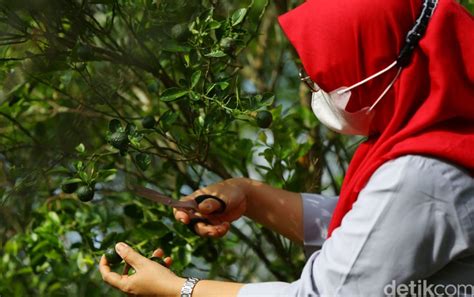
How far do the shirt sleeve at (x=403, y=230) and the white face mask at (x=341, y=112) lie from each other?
218 mm

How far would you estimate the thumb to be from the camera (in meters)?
2.46

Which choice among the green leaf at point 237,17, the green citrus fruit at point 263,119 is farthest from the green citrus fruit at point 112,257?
the green leaf at point 237,17

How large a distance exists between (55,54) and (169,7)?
32 cm

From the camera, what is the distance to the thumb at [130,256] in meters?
2.46

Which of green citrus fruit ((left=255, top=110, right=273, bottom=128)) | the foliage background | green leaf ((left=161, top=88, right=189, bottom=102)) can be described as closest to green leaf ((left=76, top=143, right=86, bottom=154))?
the foliage background

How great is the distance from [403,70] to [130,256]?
28.8 inches

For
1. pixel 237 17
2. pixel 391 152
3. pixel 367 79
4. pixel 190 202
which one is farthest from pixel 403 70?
pixel 190 202

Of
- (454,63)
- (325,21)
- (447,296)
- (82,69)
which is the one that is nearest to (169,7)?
(82,69)

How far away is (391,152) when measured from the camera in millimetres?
2248

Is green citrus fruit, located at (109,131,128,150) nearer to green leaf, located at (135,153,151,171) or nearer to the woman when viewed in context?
green leaf, located at (135,153,151,171)

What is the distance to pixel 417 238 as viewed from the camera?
2.16 metres

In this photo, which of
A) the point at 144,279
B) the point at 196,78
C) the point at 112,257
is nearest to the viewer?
the point at 144,279

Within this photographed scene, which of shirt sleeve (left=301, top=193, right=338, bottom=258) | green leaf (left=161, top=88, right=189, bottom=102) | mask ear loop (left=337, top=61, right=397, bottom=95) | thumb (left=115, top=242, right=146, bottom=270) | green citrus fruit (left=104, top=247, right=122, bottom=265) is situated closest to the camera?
mask ear loop (left=337, top=61, right=397, bottom=95)

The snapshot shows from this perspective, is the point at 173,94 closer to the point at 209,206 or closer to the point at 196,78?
the point at 196,78
